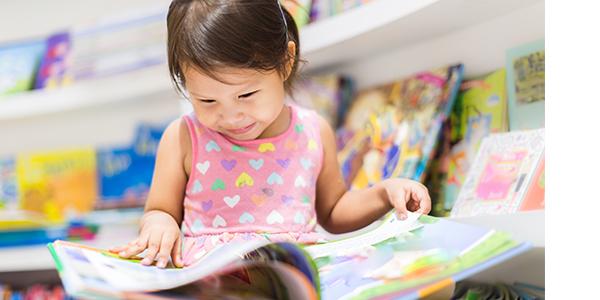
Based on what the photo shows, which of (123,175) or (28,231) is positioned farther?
(123,175)

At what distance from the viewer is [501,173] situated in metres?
0.93

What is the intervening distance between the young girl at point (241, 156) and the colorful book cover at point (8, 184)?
39.3 inches

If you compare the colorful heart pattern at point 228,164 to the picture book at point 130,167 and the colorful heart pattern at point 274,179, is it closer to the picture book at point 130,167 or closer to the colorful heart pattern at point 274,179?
the colorful heart pattern at point 274,179

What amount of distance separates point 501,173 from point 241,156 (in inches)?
14.0

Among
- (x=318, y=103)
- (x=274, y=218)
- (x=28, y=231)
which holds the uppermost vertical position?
(x=318, y=103)

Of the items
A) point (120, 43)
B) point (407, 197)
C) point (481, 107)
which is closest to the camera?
point (407, 197)

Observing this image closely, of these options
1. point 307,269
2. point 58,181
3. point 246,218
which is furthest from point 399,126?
point 58,181

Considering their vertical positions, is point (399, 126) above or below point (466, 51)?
below

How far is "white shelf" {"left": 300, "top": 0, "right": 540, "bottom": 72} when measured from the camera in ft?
3.29

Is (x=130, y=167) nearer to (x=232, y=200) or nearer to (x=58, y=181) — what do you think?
(x=58, y=181)

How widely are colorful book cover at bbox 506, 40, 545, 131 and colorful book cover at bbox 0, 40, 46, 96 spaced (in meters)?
1.29

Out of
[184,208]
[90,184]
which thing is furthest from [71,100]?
[184,208]

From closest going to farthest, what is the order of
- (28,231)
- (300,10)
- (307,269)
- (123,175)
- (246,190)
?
(307,269) < (246,190) < (300,10) < (28,231) < (123,175)

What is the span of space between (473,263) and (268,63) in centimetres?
37
